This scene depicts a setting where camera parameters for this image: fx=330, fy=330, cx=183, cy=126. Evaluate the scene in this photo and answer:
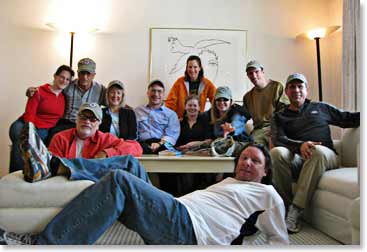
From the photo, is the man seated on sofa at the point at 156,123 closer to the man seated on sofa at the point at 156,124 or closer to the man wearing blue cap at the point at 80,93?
the man seated on sofa at the point at 156,124

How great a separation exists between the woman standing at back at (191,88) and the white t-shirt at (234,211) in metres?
1.48

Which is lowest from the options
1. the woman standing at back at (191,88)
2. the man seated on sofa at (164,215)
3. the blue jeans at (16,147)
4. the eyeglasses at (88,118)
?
the man seated on sofa at (164,215)

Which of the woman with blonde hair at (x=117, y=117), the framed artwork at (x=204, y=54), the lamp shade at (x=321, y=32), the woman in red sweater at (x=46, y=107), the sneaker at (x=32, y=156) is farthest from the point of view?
the framed artwork at (x=204, y=54)

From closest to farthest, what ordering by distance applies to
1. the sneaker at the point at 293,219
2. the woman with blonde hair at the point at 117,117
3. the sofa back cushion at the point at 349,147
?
the sneaker at the point at 293,219, the sofa back cushion at the point at 349,147, the woman with blonde hair at the point at 117,117

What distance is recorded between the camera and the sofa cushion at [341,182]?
53.8 inches

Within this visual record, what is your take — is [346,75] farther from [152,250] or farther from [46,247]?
[46,247]

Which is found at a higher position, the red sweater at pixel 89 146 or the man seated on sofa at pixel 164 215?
the red sweater at pixel 89 146

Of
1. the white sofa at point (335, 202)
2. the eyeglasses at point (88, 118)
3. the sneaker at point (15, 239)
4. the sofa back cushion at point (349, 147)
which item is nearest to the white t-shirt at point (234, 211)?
the white sofa at point (335, 202)

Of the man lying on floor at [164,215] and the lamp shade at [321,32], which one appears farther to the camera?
the lamp shade at [321,32]

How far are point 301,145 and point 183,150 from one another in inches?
27.8

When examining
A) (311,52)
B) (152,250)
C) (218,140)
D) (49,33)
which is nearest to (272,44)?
(311,52)

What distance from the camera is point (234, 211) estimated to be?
112cm

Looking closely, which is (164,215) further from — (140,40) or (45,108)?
(140,40)

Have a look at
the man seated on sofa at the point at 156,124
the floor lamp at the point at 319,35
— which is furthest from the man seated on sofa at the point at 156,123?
the floor lamp at the point at 319,35
